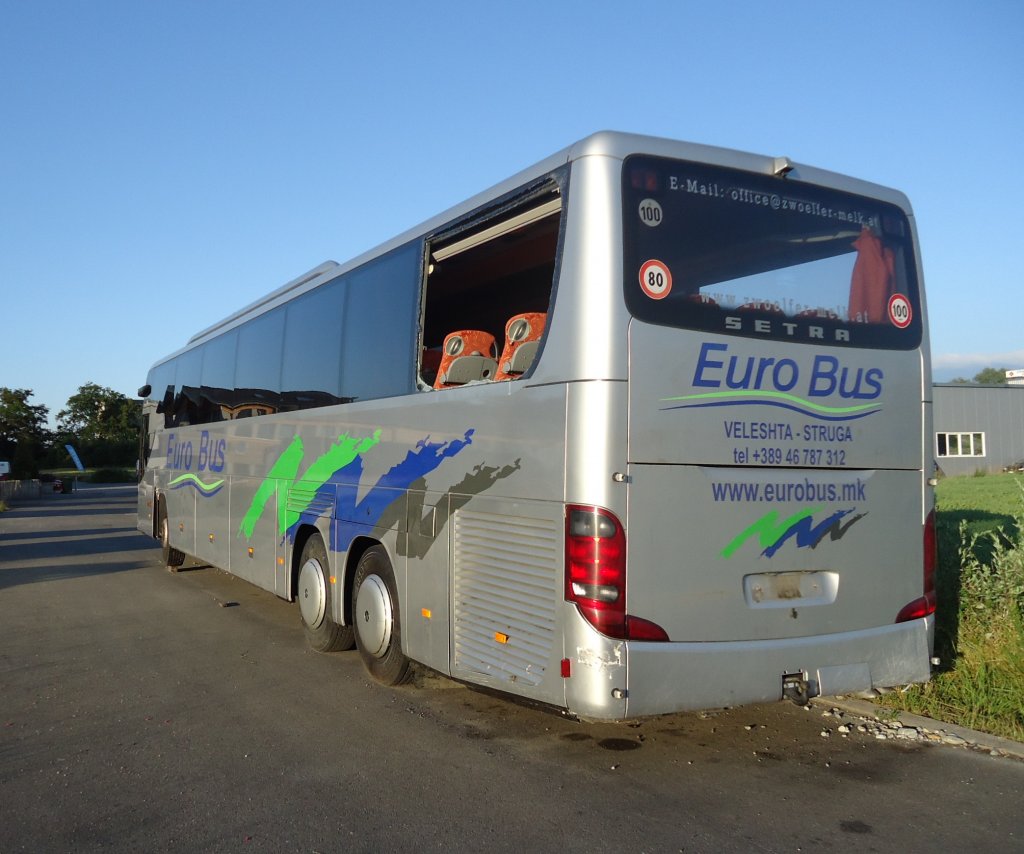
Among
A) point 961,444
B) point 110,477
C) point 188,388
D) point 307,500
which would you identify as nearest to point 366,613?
point 307,500

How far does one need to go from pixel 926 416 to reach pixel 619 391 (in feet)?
7.95

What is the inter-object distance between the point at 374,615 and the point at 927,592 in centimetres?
387

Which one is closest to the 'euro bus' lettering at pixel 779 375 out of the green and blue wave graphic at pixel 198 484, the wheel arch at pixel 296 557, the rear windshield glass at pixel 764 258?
the rear windshield glass at pixel 764 258

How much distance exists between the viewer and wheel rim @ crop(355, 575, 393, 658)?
6770 mm

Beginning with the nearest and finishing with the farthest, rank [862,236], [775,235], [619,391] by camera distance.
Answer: [619,391] → [775,235] → [862,236]

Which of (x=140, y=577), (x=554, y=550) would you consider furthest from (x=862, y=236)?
(x=140, y=577)

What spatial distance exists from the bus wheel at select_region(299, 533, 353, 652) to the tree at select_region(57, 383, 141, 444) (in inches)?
3883

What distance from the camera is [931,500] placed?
19.4 ft

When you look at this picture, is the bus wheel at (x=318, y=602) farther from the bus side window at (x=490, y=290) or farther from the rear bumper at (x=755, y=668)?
the rear bumper at (x=755, y=668)

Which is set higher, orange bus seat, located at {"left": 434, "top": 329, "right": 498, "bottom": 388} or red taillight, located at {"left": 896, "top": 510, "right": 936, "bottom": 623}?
orange bus seat, located at {"left": 434, "top": 329, "right": 498, "bottom": 388}

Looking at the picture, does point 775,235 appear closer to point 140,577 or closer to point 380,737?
point 380,737

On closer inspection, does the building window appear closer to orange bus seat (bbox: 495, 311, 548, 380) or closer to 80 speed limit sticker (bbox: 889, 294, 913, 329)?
80 speed limit sticker (bbox: 889, 294, 913, 329)

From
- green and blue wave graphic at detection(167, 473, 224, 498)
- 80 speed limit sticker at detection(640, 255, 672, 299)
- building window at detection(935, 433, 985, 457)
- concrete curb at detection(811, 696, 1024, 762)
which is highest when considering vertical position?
building window at detection(935, 433, 985, 457)

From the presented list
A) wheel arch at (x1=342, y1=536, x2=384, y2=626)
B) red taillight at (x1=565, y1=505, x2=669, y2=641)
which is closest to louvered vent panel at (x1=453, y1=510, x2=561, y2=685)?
red taillight at (x1=565, y1=505, x2=669, y2=641)
